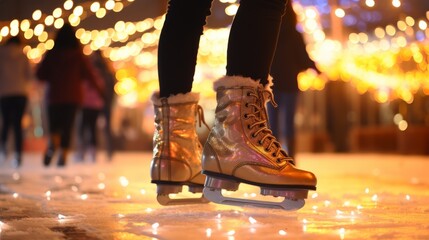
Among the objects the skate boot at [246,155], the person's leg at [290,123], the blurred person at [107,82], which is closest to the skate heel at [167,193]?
the skate boot at [246,155]

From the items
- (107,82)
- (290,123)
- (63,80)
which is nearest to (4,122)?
(63,80)

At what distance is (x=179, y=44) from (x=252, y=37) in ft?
0.86

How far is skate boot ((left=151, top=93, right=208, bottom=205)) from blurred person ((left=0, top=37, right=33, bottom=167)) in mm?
5276

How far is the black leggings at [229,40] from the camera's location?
2027 millimetres

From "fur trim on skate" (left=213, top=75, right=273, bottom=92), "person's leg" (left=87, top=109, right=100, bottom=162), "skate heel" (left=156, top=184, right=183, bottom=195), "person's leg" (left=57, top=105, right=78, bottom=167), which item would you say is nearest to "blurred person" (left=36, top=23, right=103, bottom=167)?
"person's leg" (left=57, top=105, right=78, bottom=167)

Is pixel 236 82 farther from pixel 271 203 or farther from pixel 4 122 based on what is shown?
pixel 4 122

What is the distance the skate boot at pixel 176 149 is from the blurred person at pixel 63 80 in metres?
4.93

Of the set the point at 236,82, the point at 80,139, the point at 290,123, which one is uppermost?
the point at 80,139

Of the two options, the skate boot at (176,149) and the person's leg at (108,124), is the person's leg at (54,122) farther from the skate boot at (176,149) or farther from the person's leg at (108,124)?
the skate boot at (176,149)

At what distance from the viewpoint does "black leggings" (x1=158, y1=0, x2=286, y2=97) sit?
79.8 inches

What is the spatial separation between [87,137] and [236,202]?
6.96 metres

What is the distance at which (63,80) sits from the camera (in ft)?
23.1

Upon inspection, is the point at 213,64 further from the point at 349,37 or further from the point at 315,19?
the point at 315,19

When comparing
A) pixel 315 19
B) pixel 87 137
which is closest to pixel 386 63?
pixel 315 19
